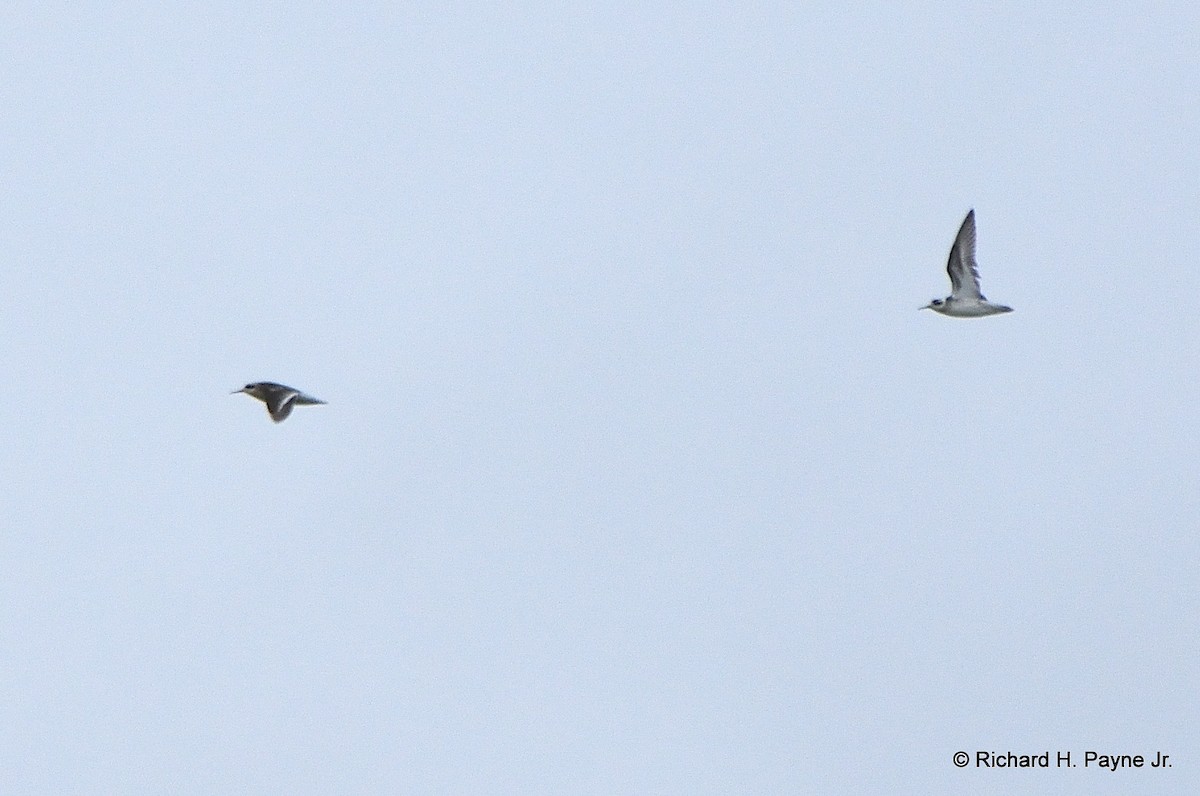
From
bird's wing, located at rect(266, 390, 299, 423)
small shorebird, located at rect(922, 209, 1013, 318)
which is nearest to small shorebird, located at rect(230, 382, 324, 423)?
bird's wing, located at rect(266, 390, 299, 423)

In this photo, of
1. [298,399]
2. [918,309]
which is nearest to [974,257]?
[918,309]

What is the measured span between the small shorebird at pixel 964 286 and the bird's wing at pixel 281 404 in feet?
47.3

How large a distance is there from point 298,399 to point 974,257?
49.6 feet

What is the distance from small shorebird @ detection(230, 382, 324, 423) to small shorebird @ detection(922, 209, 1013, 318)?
14123 millimetres

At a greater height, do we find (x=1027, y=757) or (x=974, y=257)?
(x=974, y=257)

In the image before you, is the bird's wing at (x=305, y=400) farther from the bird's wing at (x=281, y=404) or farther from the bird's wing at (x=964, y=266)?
the bird's wing at (x=964, y=266)

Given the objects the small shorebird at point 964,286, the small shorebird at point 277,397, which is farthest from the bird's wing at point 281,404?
the small shorebird at point 964,286

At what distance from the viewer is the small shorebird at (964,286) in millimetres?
39688

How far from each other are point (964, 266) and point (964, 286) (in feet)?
1.73

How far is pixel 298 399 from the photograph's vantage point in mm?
36125

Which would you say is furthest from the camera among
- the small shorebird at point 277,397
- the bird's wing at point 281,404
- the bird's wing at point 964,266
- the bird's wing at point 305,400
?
the bird's wing at point 964,266

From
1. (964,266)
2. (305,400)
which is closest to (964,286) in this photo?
(964,266)

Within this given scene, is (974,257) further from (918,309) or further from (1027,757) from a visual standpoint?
(1027,757)

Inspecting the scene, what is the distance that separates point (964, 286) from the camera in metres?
40.2
